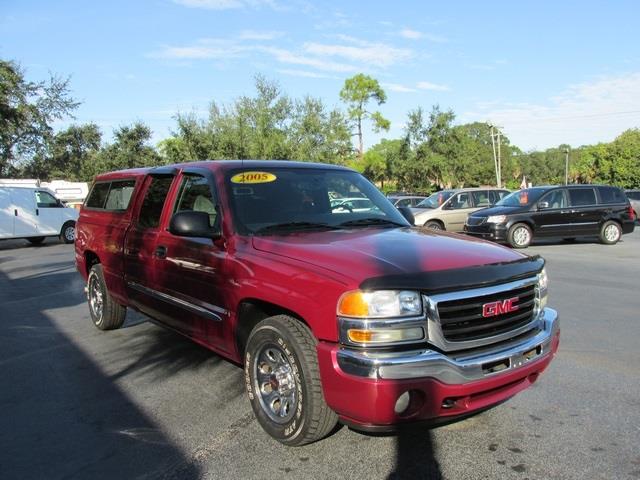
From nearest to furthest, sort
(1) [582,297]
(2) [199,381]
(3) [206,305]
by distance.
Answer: (3) [206,305]
(2) [199,381]
(1) [582,297]

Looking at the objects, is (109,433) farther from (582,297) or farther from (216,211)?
(582,297)

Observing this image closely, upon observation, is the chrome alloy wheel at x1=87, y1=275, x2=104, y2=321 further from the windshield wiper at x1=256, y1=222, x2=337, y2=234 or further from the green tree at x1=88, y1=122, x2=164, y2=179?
the green tree at x1=88, y1=122, x2=164, y2=179

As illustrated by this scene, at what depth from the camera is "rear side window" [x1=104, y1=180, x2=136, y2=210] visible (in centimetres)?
559

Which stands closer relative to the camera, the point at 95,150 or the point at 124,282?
the point at 124,282

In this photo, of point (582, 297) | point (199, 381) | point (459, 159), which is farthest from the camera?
point (459, 159)

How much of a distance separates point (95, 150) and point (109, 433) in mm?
55450

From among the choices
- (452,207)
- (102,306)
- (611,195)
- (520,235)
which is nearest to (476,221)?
(520,235)

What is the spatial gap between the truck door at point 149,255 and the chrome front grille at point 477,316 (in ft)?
7.61

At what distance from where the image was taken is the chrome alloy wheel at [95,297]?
6207 millimetres

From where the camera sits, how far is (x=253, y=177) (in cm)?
428

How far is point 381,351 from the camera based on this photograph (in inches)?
110

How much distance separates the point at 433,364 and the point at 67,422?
8.66ft

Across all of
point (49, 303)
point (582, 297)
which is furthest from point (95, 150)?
point (582, 297)

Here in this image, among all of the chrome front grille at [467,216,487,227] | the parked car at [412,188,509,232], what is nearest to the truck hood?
the chrome front grille at [467,216,487,227]
